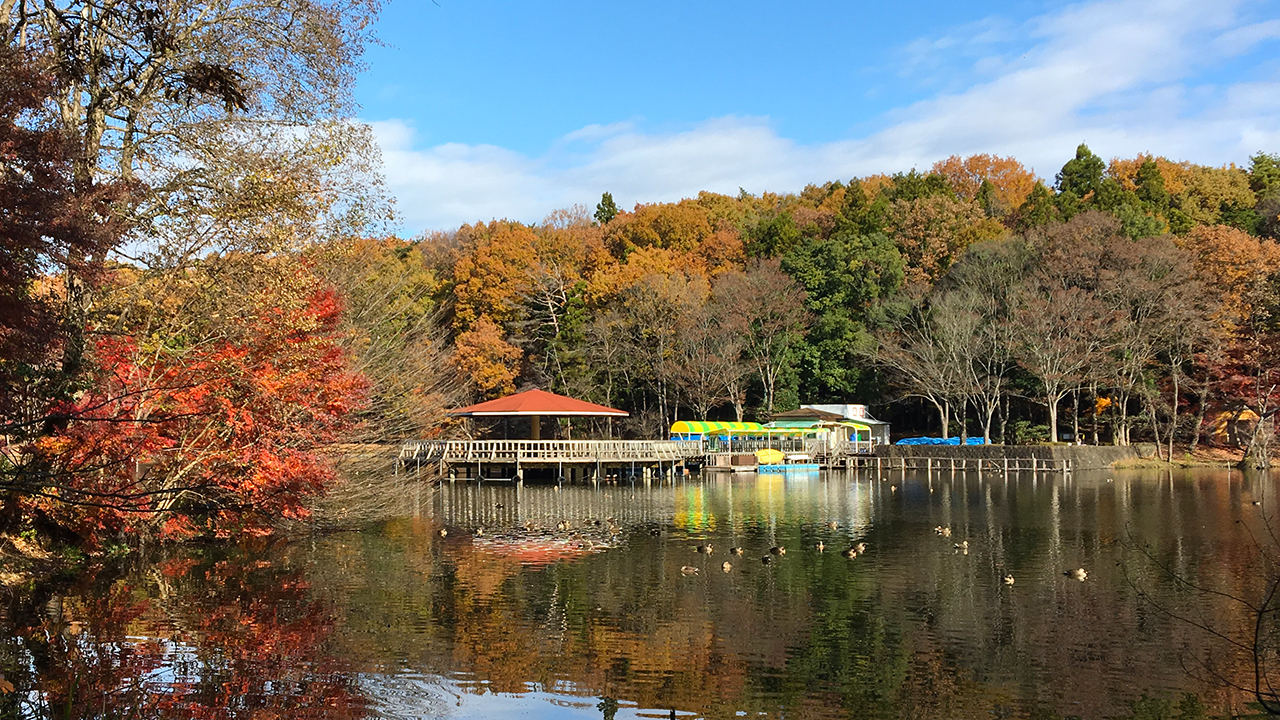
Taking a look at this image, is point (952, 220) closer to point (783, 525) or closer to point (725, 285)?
point (725, 285)

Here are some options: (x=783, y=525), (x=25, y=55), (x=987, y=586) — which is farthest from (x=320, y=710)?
(x=783, y=525)

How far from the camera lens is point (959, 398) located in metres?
53.2

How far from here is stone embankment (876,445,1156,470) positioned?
151ft

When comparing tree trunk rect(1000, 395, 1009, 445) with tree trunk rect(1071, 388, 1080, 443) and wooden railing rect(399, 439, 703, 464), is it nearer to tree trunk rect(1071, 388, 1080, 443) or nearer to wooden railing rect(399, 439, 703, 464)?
tree trunk rect(1071, 388, 1080, 443)

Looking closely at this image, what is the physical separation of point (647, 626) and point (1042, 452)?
37.9 meters

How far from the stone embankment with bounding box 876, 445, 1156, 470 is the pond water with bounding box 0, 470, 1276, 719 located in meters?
22.7

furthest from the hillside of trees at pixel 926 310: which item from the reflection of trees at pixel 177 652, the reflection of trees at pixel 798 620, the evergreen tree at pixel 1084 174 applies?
the reflection of trees at pixel 177 652

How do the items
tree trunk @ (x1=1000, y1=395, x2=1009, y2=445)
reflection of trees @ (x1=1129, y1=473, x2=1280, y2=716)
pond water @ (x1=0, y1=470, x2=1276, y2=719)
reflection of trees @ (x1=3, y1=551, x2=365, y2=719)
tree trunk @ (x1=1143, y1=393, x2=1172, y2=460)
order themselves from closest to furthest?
reflection of trees @ (x1=3, y1=551, x2=365, y2=719), pond water @ (x1=0, y1=470, x2=1276, y2=719), reflection of trees @ (x1=1129, y1=473, x2=1280, y2=716), tree trunk @ (x1=1143, y1=393, x2=1172, y2=460), tree trunk @ (x1=1000, y1=395, x2=1009, y2=445)

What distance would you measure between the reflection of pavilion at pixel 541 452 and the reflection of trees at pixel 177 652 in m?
22.9

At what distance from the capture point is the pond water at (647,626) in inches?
390

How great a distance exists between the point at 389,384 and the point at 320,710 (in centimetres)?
2097

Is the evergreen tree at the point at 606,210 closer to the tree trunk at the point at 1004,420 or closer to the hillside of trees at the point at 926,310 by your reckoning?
the hillside of trees at the point at 926,310

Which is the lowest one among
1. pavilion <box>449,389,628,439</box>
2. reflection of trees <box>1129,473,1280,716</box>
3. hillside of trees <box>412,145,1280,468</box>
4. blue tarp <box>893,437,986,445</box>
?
reflection of trees <box>1129,473,1280,716</box>

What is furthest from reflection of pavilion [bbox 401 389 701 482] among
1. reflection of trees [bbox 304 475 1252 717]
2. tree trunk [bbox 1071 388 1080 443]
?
tree trunk [bbox 1071 388 1080 443]
